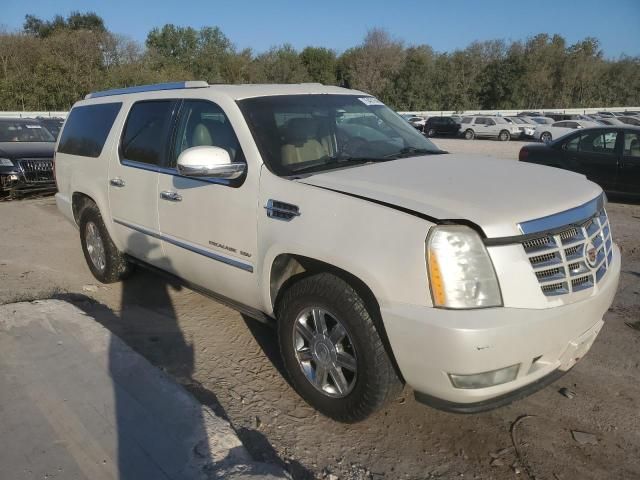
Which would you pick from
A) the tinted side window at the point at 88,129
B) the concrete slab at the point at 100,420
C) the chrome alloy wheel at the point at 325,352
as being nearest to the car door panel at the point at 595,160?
the tinted side window at the point at 88,129

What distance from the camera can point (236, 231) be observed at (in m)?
3.35

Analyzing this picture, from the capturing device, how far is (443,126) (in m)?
34.9

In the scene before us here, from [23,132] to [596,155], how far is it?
11671mm

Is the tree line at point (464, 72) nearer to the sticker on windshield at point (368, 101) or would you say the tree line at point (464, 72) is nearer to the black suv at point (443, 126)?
the black suv at point (443, 126)

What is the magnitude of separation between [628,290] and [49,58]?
39.9 meters

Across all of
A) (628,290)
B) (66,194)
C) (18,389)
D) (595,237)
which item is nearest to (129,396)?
(18,389)

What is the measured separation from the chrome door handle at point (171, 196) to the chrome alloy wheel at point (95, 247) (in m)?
1.56

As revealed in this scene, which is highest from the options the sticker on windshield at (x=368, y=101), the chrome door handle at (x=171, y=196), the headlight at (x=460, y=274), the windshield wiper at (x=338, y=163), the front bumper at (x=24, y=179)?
the sticker on windshield at (x=368, y=101)

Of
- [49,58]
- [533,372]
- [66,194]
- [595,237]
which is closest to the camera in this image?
[533,372]

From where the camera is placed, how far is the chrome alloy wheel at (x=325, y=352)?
2.85m

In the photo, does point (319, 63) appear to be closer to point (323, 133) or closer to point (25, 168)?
point (25, 168)

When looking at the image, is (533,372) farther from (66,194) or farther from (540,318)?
(66,194)

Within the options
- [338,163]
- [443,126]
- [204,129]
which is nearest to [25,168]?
[204,129]

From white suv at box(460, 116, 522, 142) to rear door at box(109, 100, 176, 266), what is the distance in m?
31.3
